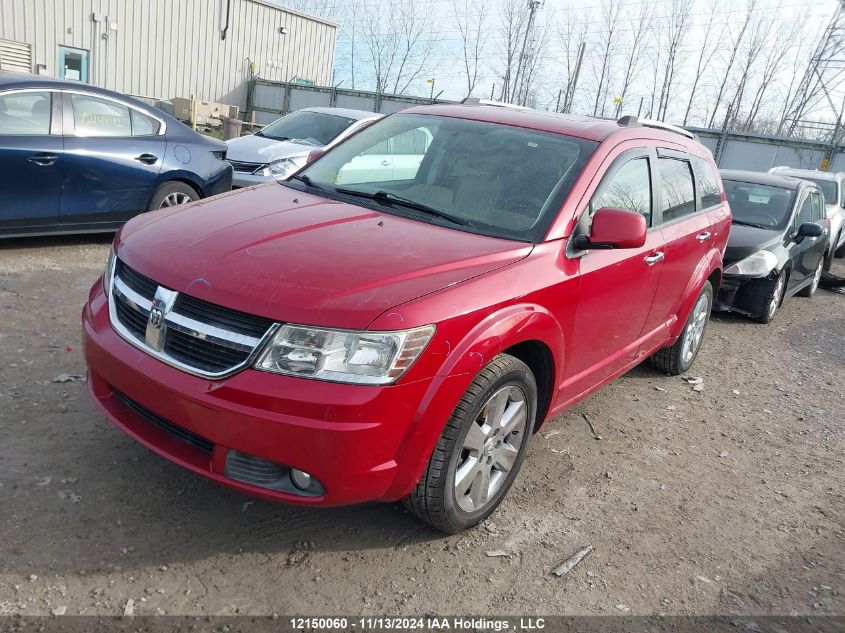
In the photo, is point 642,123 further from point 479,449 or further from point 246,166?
point 246,166

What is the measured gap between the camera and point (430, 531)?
10.3 ft

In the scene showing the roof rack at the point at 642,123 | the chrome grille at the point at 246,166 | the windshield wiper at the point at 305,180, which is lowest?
the chrome grille at the point at 246,166

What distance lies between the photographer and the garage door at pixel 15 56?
18594 millimetres

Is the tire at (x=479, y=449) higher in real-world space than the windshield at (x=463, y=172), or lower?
lower

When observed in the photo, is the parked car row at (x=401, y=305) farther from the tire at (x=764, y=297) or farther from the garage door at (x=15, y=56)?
the garage door at (x=15, y=56)

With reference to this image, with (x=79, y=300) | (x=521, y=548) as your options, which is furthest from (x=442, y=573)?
(x=79, y=300)

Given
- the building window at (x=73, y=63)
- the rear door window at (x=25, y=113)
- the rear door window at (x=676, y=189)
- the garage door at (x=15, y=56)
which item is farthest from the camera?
the building window at (x=73, y=63)

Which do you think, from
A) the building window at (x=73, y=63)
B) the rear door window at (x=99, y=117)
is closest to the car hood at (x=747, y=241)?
the rear door window at (x=99, y=117)

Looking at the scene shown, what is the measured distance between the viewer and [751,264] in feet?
24.6

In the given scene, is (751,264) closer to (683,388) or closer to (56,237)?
(683,388)

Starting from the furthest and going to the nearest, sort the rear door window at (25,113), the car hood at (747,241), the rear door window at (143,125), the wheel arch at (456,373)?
the car hood at (747,241), the rear door window at (143,125), the rear door window at (25,113), the wheel arch at (456,373)

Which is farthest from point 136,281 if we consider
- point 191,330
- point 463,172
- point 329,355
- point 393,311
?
point 463,172

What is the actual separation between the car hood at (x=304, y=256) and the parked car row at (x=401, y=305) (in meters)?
0.01

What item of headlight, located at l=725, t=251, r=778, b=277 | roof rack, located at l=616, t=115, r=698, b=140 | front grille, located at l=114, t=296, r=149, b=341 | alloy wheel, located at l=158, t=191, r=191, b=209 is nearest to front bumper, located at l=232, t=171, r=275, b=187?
alloy wheel, located at l=158, t=191, r=191, b=209
